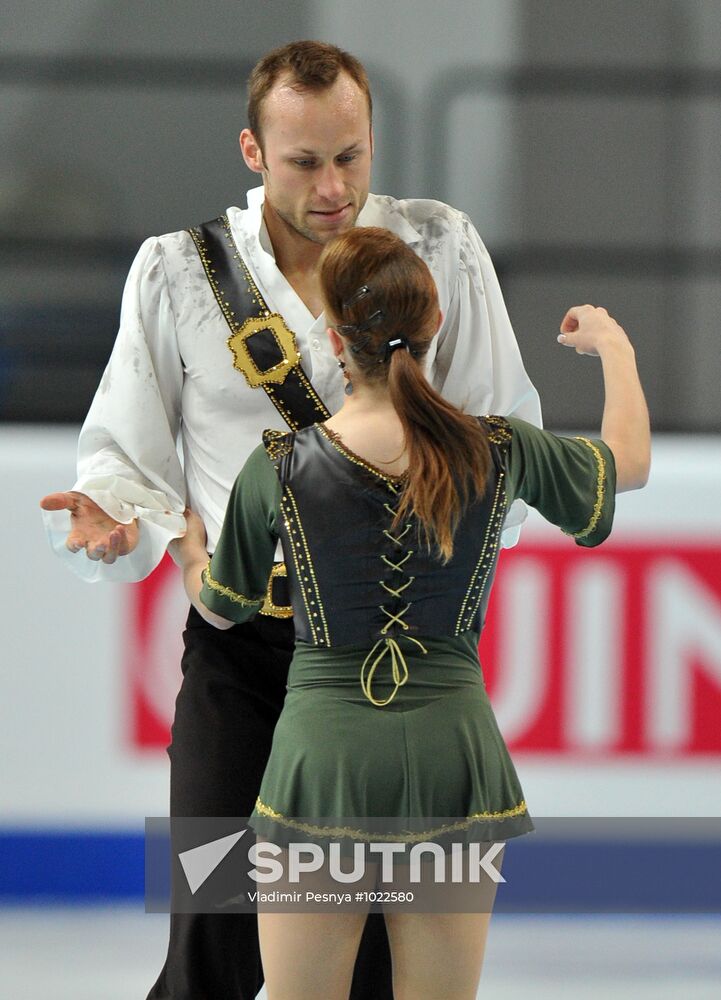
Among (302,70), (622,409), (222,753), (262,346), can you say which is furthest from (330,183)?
(222,753)

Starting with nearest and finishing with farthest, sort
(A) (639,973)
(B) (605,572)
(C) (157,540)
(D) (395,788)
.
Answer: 1. (D) (395,788)
2. (C) (157,540)
3. (A) (639,973)
4. (B) (605,572)

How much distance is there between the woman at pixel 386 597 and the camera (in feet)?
6.40

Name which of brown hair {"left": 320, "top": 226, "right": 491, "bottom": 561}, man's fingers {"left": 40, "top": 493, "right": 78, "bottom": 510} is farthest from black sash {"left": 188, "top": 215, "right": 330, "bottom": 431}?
brown hair {"left": 320, "top": 226, "right": 491, "bottom": 561}

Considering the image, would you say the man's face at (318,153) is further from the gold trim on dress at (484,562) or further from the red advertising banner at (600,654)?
the red advertising banner at (600,654)

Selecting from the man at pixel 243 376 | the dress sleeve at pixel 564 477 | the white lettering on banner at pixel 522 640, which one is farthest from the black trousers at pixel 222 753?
the white lettering on banner at pixel 522 640

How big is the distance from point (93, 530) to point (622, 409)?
78 centimetres

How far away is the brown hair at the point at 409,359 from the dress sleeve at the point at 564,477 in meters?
0.07

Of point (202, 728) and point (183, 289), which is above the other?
point (183, 289)

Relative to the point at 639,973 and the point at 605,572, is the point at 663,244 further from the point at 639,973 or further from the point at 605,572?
the point at 639,973

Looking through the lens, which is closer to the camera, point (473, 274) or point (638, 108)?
point (473, 274)

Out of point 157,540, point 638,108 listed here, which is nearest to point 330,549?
point 157,540

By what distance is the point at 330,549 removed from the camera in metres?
1.97

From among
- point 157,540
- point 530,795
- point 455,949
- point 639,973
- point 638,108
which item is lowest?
point 639,973

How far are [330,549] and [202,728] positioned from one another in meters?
0.59
